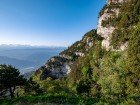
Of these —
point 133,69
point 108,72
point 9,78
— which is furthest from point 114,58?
point 9,78

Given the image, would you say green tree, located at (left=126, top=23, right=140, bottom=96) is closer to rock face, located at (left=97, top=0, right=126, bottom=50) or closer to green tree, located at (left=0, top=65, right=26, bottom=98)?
green tree, located at (left=0, top=65, right=26, bottom=98)

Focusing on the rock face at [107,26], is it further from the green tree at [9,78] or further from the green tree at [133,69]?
the green tree at [9,78]

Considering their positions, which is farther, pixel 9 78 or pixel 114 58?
pixel 114 58

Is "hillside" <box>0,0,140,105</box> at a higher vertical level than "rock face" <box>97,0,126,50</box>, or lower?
lower

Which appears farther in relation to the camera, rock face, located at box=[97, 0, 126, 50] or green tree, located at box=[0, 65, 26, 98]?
rock face, located at box=[97, 0, 126, 50]

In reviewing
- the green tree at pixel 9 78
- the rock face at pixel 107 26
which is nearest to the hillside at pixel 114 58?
the rock face at pixel 107 26

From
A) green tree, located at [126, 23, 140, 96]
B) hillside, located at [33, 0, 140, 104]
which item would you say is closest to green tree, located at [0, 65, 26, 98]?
hillside, located at [33, 0, 140, 104]

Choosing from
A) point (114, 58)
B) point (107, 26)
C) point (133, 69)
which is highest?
point (107, 26)

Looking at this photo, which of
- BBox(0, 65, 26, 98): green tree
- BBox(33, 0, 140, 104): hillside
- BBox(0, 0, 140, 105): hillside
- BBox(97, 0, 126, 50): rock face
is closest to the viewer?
BBox(0, 0, 140, 105): hillside

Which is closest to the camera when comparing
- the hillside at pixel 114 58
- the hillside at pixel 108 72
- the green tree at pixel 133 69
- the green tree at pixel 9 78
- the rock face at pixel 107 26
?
the hillside at pixel 108 72

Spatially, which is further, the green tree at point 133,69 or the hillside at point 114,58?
the hillside at point 114,58

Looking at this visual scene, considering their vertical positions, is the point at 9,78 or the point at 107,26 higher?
the point at 107,26

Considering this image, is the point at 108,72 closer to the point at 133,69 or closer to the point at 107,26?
the point at 133,69

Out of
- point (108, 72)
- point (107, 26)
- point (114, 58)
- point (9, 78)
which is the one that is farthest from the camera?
→ point (107, 26)
